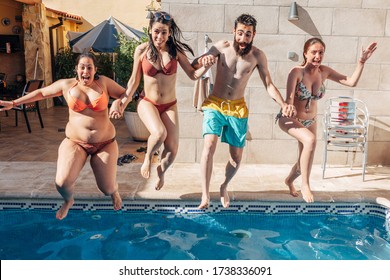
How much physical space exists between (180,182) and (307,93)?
2.39 meters

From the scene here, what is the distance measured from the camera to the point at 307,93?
16.2 feet

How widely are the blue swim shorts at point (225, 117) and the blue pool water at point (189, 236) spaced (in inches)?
52.2

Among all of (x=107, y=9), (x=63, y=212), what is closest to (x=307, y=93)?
(x=63, y=212)

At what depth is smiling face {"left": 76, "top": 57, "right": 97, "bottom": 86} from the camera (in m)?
4.09

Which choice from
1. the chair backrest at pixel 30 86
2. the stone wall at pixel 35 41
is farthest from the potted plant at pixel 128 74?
the stone wall at pixel 35 41

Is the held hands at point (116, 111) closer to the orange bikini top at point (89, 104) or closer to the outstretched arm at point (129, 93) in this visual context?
the outstretched arm at point (129, 93)

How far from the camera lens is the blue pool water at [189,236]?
482 cm

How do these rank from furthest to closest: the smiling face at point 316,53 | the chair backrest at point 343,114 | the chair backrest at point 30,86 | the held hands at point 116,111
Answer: the chair backrest at point 30,86
the chair backrest at point 343,114
the smiling face at point 316,53
the held hands at point 116,111

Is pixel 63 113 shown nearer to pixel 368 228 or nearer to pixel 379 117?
pixel 379 117

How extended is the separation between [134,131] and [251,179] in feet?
11.4

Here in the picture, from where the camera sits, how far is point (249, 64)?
4.62 m

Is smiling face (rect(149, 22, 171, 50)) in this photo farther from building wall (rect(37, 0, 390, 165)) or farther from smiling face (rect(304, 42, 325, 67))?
building wall (rect(37, 0, 390, 165))

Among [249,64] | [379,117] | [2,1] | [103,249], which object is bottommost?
[103,249]
